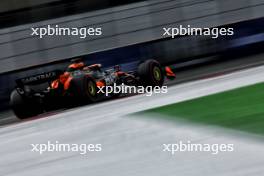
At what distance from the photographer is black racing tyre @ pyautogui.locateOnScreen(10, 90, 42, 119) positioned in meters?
13.1

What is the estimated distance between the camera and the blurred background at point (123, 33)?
1633 centimetres

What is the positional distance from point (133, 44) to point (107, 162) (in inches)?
396

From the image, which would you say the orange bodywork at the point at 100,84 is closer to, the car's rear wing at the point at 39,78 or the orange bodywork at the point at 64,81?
the orange bodywork at the point at 64,81

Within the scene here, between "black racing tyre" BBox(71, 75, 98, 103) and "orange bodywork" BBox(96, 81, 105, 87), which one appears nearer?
"black racing tyre" BBox(71, 75, 98, 103)

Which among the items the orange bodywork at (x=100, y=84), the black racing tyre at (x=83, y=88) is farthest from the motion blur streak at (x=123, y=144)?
the orange bodywork at (x=100, y=84)

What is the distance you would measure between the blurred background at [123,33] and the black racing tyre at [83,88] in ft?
9.16

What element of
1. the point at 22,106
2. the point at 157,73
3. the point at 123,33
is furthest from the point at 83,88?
the point at 123,33

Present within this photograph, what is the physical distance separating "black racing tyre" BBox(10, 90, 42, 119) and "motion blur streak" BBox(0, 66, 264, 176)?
1.10m

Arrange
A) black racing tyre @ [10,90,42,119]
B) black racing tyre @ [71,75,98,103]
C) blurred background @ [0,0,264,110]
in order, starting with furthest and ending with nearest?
1. blurred background @ [0,0,264,110]
2. black racing tyre @ [10,90,42,119]
3. black racing tyre @ [71,75,98,103]

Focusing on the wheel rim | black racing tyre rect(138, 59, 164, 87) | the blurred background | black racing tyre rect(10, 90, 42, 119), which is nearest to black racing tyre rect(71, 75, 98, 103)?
black racing tyre rect(10, 90, 42, 119)

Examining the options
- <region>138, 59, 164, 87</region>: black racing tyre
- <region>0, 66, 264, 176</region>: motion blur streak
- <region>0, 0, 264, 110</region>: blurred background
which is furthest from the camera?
<region>0, 0, 264, 110</region>: blurred background

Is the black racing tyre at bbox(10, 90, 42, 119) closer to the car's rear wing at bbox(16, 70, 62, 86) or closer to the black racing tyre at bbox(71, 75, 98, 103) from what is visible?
the car's rear wing at bbox(16, 70, 62, 86)

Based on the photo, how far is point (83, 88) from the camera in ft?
42.7

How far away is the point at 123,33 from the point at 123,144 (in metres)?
9.43
